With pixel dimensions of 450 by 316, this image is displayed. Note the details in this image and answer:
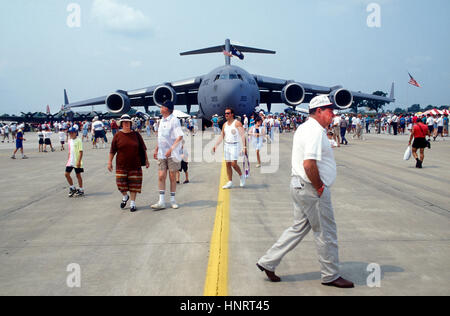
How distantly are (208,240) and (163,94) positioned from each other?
22.8 m

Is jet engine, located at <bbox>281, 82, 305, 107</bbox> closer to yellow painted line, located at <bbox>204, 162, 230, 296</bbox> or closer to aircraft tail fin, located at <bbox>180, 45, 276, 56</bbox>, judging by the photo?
aircraft tail fin, located at <bbox>180, 45, 276, 56</bbox>

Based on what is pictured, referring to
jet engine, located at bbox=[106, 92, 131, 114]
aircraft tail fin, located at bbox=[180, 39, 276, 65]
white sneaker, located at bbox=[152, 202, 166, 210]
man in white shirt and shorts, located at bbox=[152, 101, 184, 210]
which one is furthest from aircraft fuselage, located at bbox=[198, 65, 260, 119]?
white sneaker, located at bbox=[152, 202, 166, 210]

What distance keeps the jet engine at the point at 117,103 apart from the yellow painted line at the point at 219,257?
71.4 feet

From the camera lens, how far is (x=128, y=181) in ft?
22.8

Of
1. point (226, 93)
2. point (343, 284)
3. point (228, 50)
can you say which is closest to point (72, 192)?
point (343, 284)

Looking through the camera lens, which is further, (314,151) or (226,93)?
(226,93)

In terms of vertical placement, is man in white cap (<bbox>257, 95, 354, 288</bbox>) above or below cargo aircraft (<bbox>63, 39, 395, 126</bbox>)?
below

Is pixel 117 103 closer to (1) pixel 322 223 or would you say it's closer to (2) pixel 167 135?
(2) pixel 167 135

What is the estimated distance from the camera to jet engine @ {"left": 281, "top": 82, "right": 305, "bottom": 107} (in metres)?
26.9

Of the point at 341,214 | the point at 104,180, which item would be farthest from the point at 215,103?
the point at 341,214

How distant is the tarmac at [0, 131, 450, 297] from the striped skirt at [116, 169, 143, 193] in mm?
436

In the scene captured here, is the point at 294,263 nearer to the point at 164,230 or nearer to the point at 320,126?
the point at 320,126

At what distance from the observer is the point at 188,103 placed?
117 ft
